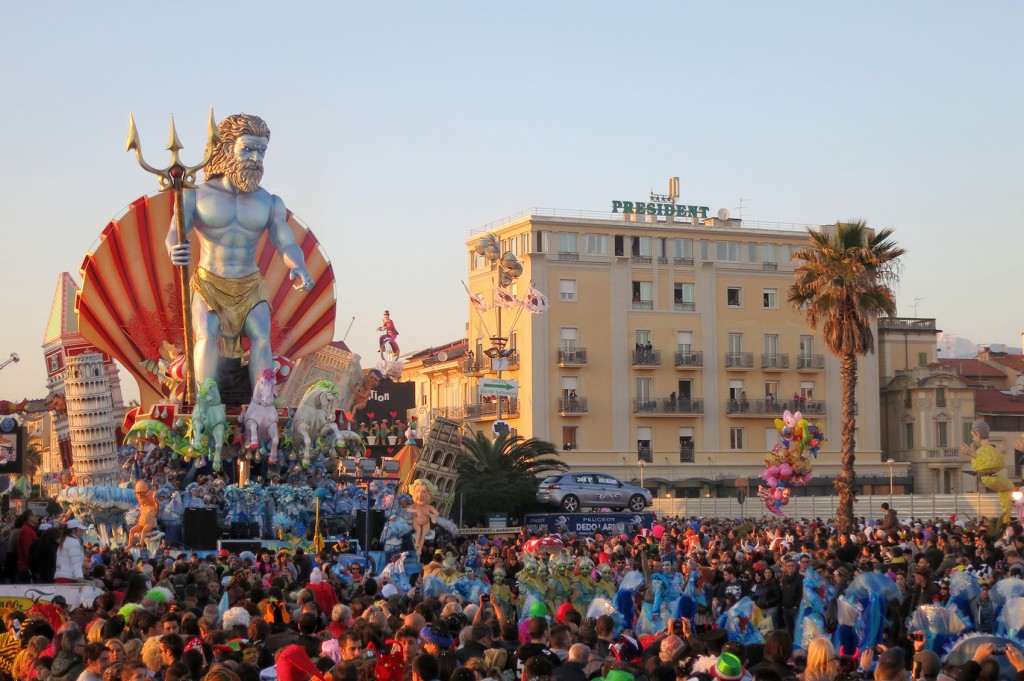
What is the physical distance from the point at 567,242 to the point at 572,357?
15.6ft

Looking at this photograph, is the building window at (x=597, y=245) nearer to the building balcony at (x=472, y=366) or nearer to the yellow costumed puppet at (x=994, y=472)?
the building balcony at (x=472, y=366)

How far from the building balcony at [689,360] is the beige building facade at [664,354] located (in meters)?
0.04

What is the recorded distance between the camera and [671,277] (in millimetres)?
63469

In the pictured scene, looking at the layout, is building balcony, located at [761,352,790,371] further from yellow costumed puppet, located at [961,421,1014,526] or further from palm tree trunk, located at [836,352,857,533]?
yellow costumed puppet, located at [961,421,1014,526]

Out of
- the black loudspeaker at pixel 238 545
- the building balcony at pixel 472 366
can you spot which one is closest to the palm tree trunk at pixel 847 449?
the black loudspeaker at pixel 238 545

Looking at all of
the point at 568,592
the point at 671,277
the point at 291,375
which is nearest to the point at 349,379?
the point at 291,375

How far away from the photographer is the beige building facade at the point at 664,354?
200 feet

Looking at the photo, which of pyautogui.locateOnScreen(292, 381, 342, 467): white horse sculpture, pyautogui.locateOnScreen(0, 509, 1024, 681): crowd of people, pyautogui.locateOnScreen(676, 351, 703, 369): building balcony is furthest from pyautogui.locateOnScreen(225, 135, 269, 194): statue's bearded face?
pyautogui.locateOnScreen(676, 351, 703, 369): building balcony

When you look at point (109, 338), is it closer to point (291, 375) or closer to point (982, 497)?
point (291, 375)

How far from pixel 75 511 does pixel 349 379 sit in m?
11.9

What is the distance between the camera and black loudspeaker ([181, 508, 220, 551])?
93.8 feet

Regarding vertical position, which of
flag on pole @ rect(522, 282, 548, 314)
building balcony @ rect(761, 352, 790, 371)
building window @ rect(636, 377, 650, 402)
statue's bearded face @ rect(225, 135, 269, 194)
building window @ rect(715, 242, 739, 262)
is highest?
building window @ rect(715, 242, 739, 262)

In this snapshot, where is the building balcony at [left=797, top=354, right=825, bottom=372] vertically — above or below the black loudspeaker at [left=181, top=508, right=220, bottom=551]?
above

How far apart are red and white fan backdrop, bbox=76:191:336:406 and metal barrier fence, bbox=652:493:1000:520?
15053 mm
